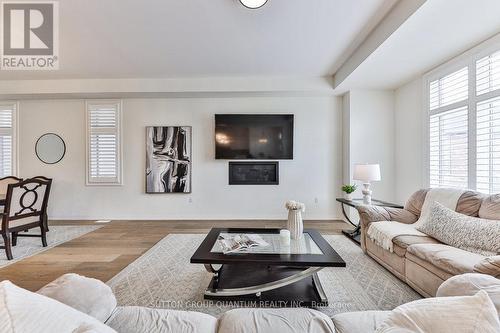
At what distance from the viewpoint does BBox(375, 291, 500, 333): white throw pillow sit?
25.7 inches

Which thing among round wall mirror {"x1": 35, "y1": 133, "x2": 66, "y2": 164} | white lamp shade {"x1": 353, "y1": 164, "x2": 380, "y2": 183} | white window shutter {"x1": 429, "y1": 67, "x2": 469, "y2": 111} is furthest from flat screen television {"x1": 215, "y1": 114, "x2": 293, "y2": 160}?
round wall mirror {"x1": 35, "y1": 133, "x2": 66, "y2": 164}

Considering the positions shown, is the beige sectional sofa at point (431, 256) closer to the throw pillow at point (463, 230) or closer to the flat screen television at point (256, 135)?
the throw pillow at point (463, 230)

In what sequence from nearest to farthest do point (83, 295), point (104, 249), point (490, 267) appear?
point (83, 295), point (490, 267), point (104, 249)

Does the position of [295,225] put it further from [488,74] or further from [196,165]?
[196,165]

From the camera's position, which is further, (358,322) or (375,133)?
(375,133)

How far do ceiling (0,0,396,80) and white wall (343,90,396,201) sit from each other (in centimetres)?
102

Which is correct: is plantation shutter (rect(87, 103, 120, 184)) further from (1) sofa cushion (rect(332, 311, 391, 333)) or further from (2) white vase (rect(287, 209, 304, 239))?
(1) sofa cushion (rect(332, 311, 391, 333))

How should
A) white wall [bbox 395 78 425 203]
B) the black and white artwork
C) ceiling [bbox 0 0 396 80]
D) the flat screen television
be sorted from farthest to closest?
the black and white artwork
the flat screen television
white wall [bbox 395 78 425 203]
ceiling [bbox 0 0 396 80]

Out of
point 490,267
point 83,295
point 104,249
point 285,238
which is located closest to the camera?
point 83,295

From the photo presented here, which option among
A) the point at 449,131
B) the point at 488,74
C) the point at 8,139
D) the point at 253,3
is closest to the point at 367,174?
the point at 449,131

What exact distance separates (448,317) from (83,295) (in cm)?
130

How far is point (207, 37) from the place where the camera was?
3.31 metres

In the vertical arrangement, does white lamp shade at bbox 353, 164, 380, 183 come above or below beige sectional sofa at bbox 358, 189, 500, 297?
above

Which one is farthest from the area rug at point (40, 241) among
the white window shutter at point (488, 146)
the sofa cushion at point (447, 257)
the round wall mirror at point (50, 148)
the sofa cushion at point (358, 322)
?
the white window shutter at point (488, 146)
